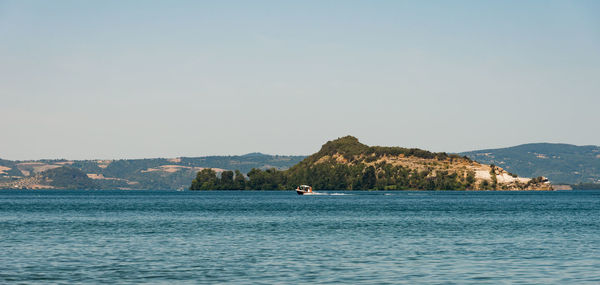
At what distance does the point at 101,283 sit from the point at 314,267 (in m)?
15.8

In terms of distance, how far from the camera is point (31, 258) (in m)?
59.6

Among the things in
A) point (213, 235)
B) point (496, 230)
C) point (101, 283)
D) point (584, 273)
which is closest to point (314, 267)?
point (101, 283)

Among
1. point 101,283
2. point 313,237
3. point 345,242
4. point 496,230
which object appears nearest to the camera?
point 101,283

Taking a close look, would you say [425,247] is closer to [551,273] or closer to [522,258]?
[522,258]

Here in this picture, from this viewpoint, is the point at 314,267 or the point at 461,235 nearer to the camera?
the point at 314,267

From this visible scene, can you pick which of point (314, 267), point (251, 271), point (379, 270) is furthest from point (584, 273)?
point (251, 271)

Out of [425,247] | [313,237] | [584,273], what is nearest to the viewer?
[584,273]

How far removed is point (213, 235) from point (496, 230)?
3798 cm

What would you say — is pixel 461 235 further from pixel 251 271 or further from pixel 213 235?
pixel 251 271

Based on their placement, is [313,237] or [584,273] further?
[313,237]

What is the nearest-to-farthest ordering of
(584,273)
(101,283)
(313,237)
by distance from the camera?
(101,283) → (584,273) → (313,237)

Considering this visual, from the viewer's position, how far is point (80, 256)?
60.8 m

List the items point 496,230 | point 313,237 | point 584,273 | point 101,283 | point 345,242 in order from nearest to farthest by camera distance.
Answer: point 101,283 < point 584,273 < point 345,242 < point 313,237 < point 496,230

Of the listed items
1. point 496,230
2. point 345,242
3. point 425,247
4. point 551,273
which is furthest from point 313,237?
point 551,273
